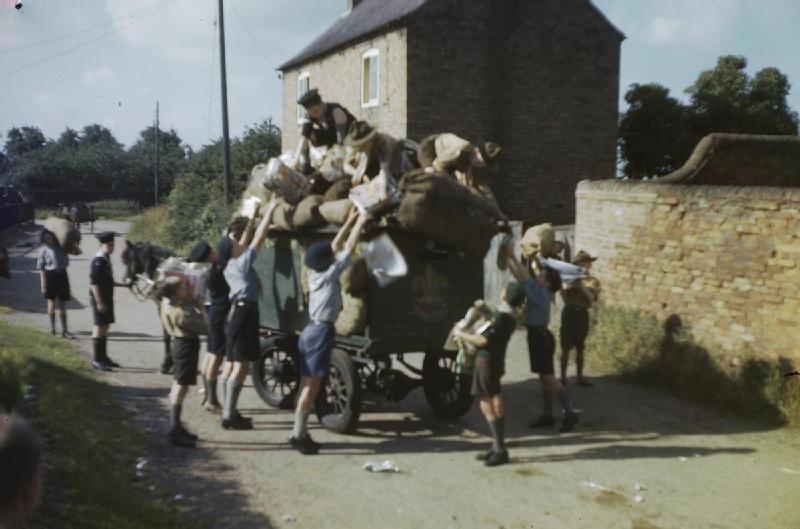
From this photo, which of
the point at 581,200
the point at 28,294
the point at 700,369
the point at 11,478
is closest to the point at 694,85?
the point at 581,200

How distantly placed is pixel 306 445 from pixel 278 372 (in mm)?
1664

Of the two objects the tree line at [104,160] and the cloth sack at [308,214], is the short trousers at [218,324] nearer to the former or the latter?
the cloth sack at [308,214]

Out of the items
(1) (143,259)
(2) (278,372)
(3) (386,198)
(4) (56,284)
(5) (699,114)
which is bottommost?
(2) (278,372)

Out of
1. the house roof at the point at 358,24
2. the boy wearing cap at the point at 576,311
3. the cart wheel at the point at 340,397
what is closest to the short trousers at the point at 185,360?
the cart wheel at the point at 340,397

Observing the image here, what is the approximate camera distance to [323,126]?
8.52 m

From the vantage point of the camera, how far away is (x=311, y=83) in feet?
90.3

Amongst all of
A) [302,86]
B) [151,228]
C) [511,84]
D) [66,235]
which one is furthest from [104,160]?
[66,235]

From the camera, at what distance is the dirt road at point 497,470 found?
235 inches

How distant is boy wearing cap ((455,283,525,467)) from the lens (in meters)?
6.96

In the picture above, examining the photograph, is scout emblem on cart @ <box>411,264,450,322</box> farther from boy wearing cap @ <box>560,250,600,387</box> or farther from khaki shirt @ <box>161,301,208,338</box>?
boy wearing cap @ <box>560,250,600,387</box>

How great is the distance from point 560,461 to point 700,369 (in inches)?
135

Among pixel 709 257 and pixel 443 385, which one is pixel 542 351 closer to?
pixel 443 385

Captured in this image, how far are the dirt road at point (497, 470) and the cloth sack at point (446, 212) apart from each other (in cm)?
198

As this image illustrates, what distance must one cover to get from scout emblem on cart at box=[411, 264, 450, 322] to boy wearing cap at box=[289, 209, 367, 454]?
84cm
